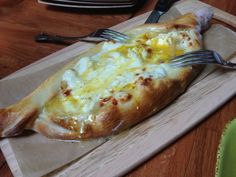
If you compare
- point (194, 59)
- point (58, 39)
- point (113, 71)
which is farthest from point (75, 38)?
point (194, 59)

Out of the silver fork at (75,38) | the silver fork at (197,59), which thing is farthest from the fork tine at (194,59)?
the silver fork at (75,38)

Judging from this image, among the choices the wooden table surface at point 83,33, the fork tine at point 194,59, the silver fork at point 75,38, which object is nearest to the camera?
the wooden table surface at point 83,33

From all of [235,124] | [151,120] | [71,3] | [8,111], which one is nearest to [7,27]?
[71,3]

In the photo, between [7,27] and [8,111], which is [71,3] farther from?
[8,111]

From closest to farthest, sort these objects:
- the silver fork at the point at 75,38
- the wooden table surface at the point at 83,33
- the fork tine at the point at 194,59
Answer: the wooden table surface at the point at 83,33, the fork tine at the point at 194,59, the silver fork at the point at 75,38

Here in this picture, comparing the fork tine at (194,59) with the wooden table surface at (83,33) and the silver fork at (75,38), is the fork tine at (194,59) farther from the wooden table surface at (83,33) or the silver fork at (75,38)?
the silver fork at (75,38)

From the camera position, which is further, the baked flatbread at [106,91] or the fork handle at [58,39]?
the fork handle at [58,39]

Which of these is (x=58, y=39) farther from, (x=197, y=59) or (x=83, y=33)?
(x=197, y=59)
